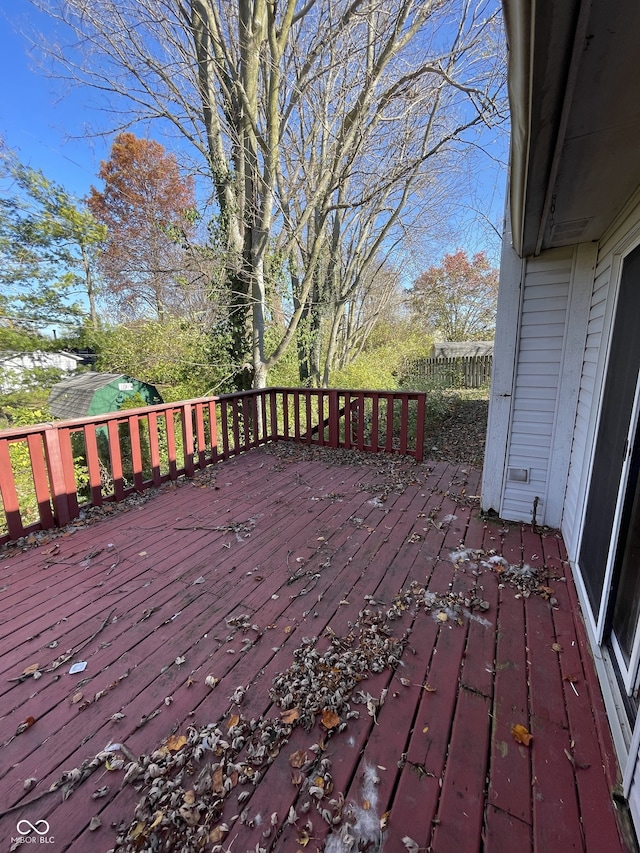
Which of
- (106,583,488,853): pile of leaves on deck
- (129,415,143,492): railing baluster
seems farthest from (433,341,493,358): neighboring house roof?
(106,583,488,853): pile of leaves on deck

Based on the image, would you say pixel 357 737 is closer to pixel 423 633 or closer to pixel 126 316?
pixel 423 633

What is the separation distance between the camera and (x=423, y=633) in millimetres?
1841

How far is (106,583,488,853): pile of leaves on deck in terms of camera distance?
1.07 m

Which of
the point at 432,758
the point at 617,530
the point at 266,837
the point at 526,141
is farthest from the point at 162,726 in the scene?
the point at 526,141

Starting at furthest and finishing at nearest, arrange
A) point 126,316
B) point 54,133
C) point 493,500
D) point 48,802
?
point 126,316
point 54,133
point 493,500
point 48,802

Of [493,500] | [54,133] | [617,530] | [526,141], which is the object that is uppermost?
[54,133]

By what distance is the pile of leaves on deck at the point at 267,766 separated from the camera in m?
1.07

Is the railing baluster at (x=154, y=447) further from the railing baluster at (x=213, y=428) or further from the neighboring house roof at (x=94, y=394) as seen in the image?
the neighboring house roof at (x=94, y=394)

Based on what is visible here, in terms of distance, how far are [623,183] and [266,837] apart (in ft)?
8.89

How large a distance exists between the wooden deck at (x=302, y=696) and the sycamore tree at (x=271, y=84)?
175 inches
